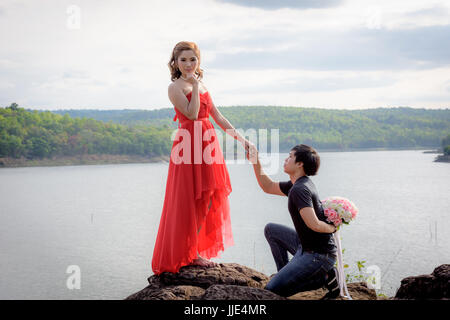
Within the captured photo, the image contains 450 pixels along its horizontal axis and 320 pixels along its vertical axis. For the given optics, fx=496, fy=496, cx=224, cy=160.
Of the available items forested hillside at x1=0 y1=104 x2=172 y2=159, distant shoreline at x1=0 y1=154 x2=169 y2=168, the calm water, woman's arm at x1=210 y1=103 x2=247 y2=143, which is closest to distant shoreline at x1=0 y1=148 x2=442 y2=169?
distant shoreline at x1=0 y1=154 x2=169 y2=168

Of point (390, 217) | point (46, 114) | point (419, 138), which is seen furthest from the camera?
point (419, 138)

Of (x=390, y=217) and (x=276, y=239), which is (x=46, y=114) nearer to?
(x=390, y=217)

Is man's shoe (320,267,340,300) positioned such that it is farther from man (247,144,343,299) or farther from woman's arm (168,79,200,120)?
woman's arm (168,79,200,120)

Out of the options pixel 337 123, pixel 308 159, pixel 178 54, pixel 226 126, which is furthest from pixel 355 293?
pixel 337 123

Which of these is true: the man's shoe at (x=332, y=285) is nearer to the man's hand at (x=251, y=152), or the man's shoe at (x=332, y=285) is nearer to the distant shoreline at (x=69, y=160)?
the man's hand at (x=251, y=152)

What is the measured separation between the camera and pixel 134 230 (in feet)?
114

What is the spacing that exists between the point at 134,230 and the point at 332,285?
3160cm

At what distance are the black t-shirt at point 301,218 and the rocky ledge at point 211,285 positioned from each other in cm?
50

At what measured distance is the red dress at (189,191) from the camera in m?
4.44

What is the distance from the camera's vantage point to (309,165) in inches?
157

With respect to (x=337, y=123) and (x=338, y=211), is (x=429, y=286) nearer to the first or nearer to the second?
(x=338, y=211)
